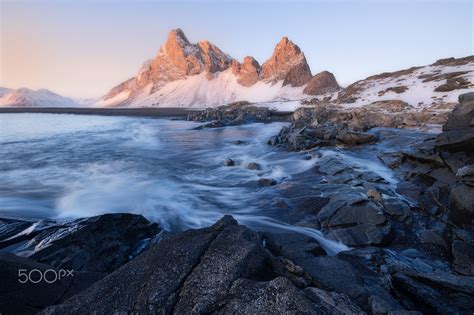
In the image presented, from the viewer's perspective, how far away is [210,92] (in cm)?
15850

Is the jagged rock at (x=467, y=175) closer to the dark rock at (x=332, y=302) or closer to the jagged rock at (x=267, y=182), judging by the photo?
the dark rock at (x=332, y=302)

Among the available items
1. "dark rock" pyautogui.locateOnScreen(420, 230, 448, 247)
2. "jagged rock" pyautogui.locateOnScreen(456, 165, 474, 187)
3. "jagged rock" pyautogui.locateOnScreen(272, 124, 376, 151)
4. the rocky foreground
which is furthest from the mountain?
"dark rock" pyautogui.locateOnScreen(420, 230, 448, 247)

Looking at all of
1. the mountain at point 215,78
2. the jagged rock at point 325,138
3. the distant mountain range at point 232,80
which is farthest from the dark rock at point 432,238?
the mountain at point 215,78

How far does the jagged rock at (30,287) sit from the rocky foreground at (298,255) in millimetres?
13

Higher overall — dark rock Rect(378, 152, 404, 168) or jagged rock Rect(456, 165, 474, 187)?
jagged rock Rect(456, 165, 474, 187)

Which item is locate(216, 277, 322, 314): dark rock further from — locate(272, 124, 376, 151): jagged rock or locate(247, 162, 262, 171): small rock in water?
locate(272, 124, 376, 151): jagged rock

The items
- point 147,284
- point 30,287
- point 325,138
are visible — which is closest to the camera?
point 147,284

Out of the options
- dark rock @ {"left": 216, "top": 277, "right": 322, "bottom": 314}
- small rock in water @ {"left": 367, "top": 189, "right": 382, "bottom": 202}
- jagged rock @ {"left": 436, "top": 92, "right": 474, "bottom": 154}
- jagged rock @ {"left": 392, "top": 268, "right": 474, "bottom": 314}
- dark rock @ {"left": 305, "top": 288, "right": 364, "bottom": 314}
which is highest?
jagged rock @ {"left": 436, "top": 92, "right": 474, "bottom": 154}

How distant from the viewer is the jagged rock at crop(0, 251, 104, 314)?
3451 mm

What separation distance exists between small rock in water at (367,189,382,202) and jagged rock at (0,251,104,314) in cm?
738

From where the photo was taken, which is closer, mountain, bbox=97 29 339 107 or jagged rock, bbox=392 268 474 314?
jagged rock, bbox=392 268 474 314

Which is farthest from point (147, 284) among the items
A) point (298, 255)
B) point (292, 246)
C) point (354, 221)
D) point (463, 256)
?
point (463, 256)

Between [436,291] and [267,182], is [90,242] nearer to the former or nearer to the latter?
[436,291]

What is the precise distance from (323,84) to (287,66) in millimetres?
39078
